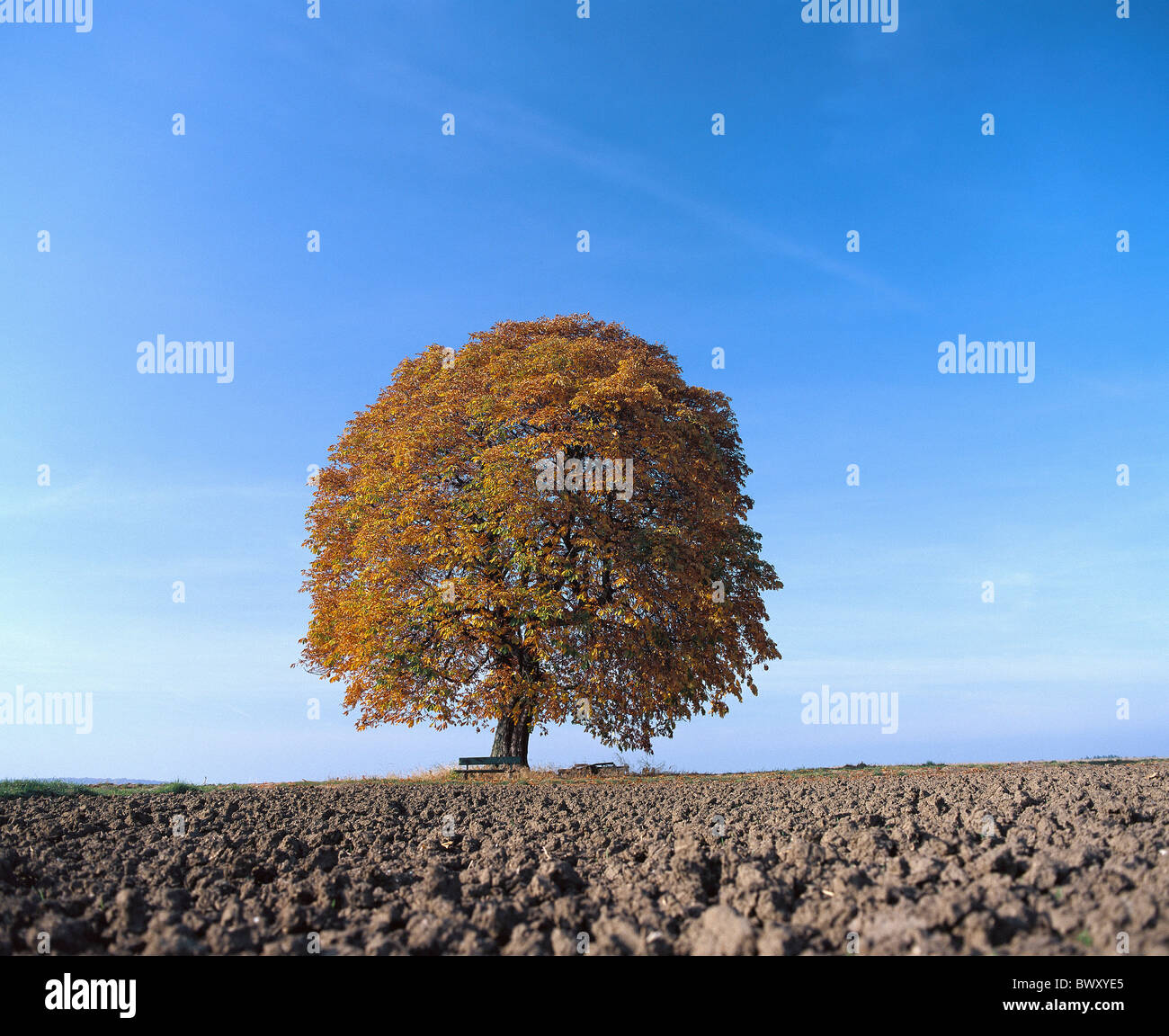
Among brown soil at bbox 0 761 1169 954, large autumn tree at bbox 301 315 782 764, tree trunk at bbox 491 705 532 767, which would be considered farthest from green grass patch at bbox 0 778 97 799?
tree trunk at bbox 491 705 532 767

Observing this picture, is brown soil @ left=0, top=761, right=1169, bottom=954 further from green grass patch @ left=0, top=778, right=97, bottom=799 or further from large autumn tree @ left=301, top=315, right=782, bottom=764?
large autumn tree @ left=301, top=315, right=782, bottom=764

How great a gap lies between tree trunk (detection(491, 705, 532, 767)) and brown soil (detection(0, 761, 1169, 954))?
9719 mm

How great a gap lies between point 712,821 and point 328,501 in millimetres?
17657

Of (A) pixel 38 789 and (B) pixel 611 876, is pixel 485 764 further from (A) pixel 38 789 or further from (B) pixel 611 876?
(B) pixel 611 876

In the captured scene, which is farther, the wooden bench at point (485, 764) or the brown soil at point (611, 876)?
the wooden bench at point (485, 764)

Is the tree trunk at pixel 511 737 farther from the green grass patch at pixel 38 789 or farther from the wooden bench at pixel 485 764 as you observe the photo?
the green grass patch at pixel 38 789

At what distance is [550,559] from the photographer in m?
19.9

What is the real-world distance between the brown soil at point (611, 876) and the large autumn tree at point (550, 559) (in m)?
7.36

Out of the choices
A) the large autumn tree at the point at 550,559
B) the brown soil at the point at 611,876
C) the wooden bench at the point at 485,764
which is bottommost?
the wooden bench at the point at 485,764

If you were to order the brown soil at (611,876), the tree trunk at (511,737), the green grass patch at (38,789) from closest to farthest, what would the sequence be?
1. the brown soil at (611,876)
2. the green grass patch at (38,789)
3. the tree trunk at (511,737)

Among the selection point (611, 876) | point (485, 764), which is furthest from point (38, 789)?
point (611, 876)

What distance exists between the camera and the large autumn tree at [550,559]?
20.1 metres

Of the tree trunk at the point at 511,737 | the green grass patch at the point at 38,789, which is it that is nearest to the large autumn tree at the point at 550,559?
the tree trunk at the point at 511,737
